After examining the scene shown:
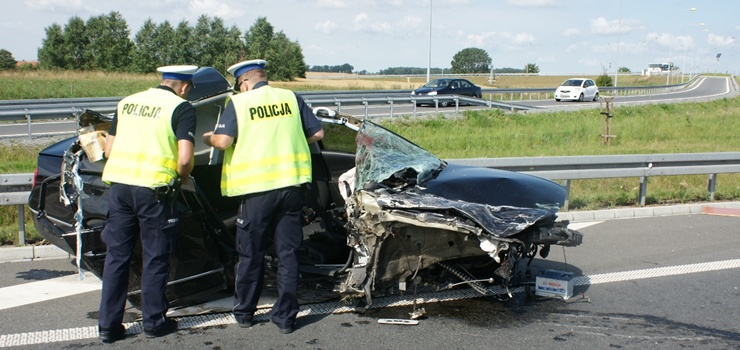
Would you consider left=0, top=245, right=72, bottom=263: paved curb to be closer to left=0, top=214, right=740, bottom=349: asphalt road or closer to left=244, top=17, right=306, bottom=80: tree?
left=0, top=214, right=740, bottom=349: asphalt road

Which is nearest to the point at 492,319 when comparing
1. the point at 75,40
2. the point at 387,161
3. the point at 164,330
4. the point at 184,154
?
the point at 387,161

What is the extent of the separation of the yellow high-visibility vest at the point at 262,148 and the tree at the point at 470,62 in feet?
322

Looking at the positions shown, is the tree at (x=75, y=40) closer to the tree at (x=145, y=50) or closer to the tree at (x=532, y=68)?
the tree at (x=145, y=50)

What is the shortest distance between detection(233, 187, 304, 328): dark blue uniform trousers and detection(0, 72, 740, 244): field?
4.56 ft

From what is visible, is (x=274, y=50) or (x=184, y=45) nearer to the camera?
(x=184, y=45)

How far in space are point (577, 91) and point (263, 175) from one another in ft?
107

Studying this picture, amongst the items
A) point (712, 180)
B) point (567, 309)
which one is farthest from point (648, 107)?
point (567, 309)

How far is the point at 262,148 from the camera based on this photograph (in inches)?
177

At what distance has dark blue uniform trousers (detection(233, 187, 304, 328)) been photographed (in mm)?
4547

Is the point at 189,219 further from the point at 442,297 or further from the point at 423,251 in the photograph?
the point at 442,297

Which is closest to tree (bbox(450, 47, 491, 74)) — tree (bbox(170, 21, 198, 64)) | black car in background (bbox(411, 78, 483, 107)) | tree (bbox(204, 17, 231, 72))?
tree (bbox(204, 17, 231, 72))

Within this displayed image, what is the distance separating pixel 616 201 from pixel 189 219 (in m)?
6.73

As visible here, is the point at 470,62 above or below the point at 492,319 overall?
above

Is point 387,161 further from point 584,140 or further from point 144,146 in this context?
point 584,140
